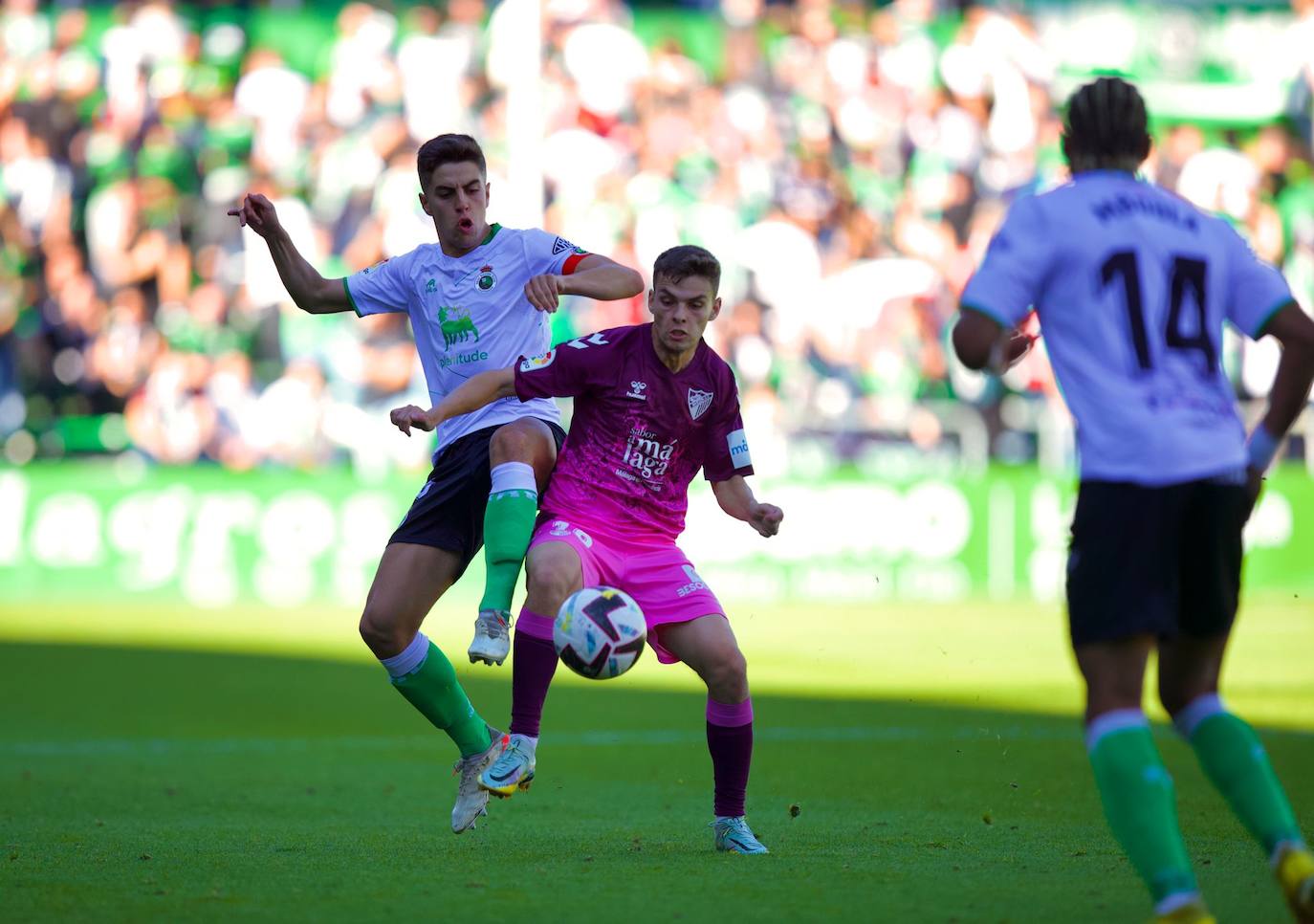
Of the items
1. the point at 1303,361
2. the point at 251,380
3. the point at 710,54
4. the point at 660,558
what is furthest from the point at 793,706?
the point at 710,54

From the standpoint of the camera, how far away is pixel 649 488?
6555mm

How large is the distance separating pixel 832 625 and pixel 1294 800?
9549 mm

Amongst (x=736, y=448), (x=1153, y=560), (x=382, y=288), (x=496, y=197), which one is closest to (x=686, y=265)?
(x=736, y=448)

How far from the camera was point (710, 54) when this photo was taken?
22766mm

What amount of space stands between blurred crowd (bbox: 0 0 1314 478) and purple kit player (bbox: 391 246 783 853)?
12.0m

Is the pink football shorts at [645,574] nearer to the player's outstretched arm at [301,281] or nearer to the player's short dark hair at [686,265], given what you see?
the player's short dark hair at [686,265]

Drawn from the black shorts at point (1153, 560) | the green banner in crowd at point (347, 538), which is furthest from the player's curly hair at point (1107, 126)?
the green banner in crowd at point (347, 538)

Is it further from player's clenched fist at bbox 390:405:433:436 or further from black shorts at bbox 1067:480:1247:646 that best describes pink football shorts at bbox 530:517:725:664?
black shorts at bbox 1067:480:1247:646

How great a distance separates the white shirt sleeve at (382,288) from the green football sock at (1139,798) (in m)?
3.67

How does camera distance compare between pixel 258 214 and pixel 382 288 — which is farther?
pixel 382 288

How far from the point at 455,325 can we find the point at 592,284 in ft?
2.30

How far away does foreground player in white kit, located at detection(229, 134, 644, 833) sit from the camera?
22.2ft

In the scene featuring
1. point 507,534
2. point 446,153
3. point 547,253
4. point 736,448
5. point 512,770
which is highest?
point 446,153

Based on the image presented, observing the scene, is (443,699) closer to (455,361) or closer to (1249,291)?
(455,361)
